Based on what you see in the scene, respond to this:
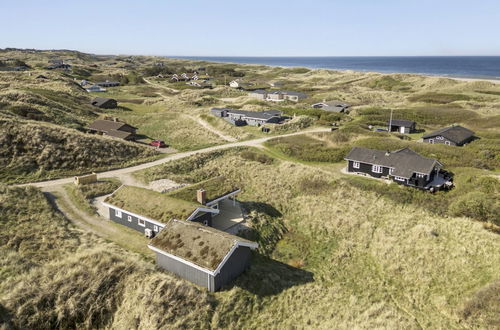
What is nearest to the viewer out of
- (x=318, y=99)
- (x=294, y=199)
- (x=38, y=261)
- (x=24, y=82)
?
(x=38, y=261)

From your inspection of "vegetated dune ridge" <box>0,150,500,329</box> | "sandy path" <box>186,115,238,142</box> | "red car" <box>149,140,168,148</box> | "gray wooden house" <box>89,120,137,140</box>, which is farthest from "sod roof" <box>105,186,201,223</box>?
"sandy path" <box>186,115,238,142</box>

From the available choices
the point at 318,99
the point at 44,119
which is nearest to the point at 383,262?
the point at 44,119

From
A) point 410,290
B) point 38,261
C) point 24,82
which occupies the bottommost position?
point 410,290

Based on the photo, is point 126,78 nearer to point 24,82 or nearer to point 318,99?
point 24,82

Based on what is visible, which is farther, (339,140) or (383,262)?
(339,140)

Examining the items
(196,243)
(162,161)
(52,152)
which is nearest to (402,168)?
(196,243)

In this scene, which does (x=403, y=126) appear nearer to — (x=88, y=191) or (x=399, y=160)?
(x=399, y=160)

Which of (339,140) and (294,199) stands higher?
(339,140)

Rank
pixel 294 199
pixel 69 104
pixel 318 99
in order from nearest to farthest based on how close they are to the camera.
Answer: pixel 294 199, pixel 69 104, pixel 318 99
